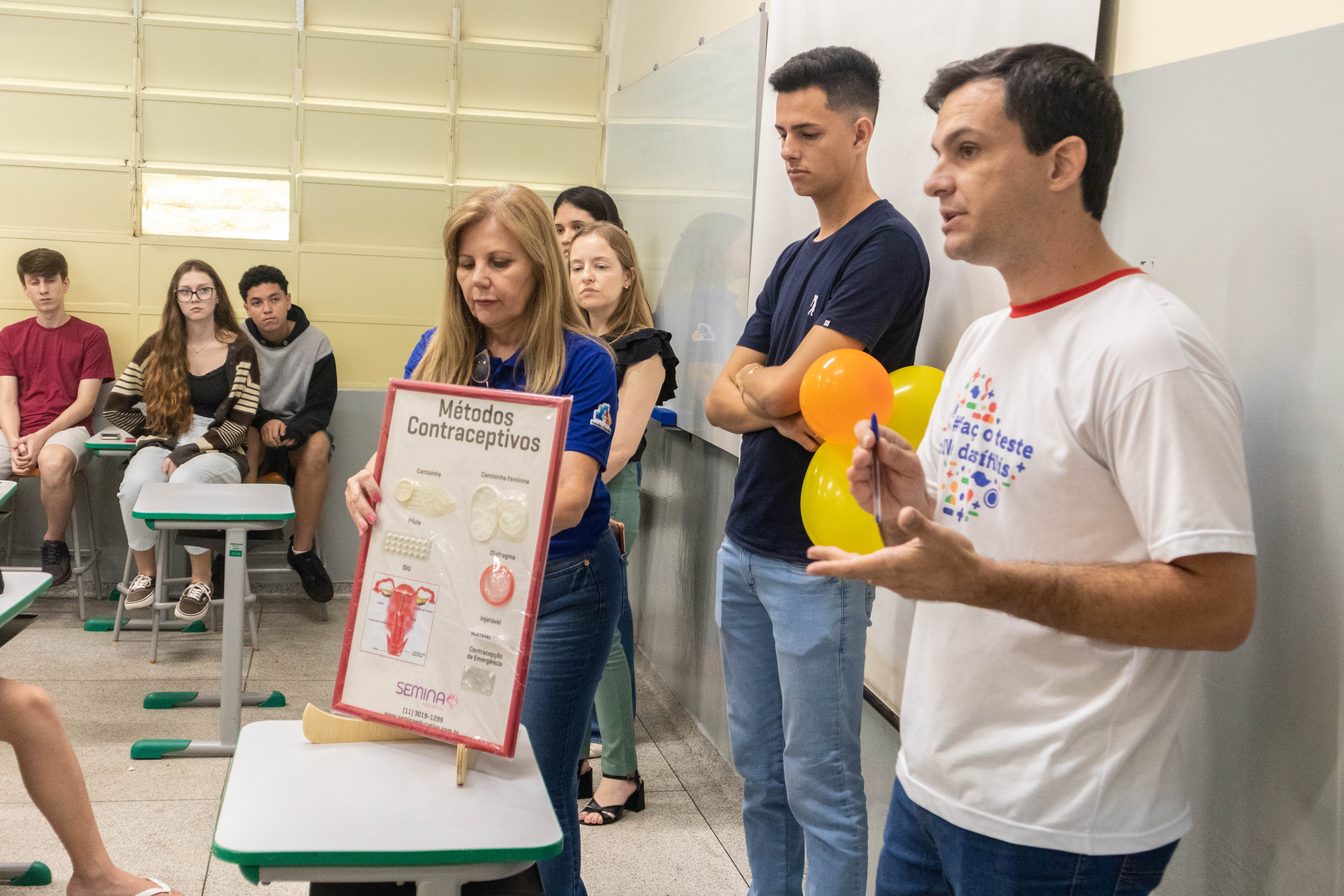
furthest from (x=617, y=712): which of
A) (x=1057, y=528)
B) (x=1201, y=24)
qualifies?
(x=1201, y=24)

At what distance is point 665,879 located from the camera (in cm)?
261

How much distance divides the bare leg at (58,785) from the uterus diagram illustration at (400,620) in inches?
43.8

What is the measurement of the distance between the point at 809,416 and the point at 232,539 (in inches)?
91.5

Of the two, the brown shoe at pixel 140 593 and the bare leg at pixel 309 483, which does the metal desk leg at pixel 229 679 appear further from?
the bare leg at pixel 309 483

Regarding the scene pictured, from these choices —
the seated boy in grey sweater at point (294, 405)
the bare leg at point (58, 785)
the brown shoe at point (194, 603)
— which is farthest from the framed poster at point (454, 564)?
the seated boy in grey sweater at point (294, 405)

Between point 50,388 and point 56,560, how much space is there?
0.74 meters

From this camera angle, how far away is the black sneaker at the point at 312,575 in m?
4.72

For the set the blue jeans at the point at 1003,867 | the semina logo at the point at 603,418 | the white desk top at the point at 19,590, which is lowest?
the white desk top at the point at 19,590

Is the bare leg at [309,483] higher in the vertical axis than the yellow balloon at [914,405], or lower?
lower

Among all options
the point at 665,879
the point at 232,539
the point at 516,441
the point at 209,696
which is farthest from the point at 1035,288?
the point at 209,696

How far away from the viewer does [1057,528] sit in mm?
1061

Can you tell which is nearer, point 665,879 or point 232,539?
point 665,879

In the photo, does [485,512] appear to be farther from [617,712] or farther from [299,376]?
[299,376]

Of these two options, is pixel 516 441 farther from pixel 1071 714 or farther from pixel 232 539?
pixel 232 539
